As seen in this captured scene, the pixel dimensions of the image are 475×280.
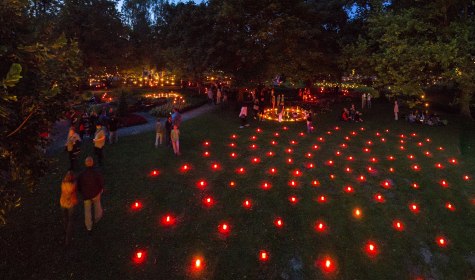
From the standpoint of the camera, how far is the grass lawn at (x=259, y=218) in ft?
28.5

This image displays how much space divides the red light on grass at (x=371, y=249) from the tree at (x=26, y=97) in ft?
30.4

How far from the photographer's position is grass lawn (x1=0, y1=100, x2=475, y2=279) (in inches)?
342

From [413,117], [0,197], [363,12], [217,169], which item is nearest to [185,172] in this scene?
[217,169]

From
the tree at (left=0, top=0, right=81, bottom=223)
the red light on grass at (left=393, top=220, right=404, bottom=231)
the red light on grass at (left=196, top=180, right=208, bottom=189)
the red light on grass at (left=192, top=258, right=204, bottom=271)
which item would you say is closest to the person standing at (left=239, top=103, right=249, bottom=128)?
the red light on grass at (left=196, top=180, right=208, bottom=189)

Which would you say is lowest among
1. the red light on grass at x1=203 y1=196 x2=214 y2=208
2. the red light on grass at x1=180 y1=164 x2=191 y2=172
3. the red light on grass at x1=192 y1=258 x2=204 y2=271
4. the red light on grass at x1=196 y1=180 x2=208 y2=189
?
the red light on grass at x1=192 y1=258 x2=204 y2=271

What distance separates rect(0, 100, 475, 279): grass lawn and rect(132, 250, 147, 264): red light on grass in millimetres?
42

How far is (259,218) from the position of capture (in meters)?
11.0

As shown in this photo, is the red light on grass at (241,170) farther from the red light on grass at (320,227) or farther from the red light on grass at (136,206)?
the red light on grass at (136,206)

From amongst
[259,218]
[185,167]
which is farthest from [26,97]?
[185,167]

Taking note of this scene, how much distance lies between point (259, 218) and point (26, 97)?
318 inches

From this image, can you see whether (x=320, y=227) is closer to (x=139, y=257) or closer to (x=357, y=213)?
(x=357, y=213)

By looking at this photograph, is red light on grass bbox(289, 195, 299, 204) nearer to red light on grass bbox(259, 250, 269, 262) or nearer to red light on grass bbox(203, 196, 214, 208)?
red light on grass bbox(203, 196, 214, 208)

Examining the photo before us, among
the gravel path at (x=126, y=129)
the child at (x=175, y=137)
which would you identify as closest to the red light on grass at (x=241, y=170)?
the child at (x=175, y=137)

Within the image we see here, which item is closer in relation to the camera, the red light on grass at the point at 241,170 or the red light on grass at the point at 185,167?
the red light on grass at the point at 185,167
